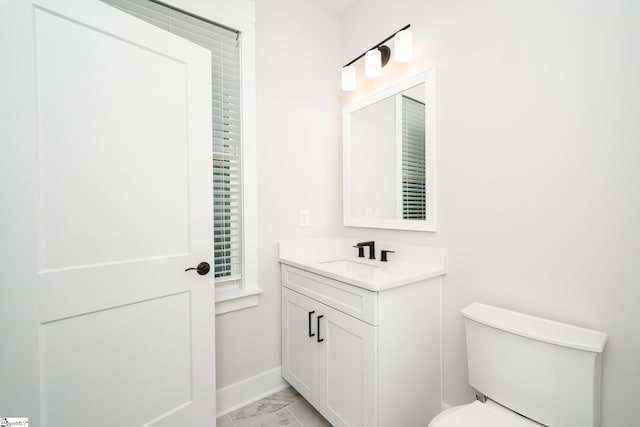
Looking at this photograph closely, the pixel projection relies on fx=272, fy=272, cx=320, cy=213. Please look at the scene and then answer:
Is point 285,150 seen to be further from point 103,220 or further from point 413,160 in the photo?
point 103,220

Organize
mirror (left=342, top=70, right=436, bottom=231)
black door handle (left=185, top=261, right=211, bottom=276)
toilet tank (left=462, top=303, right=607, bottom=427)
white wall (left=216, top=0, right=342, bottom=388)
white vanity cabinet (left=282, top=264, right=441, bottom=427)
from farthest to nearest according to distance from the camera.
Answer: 1. white wall (left=216, top=0, right=342, bottom=388)
2. mirror (left=342, top=70, right=436, bottom=231)
3. black door handle (left=185, top=261, right=211, bottom=276)
4. white vanity cabinet (left=282, top=264, right=441, bottom=427)
5. toilet tank (left=462, top=303, right=607, bottom=427)

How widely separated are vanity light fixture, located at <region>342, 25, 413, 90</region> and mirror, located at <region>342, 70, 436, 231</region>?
0.44 ft

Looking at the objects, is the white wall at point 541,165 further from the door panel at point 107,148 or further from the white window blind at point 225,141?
the door panel at point 107,148

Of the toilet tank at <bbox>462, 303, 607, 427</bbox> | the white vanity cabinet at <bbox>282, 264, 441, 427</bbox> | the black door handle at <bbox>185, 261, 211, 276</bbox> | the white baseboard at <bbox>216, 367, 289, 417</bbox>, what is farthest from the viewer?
the white baseboard at <bbox>216, 367, 289, 417</bbox>

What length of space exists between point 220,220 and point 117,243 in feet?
1.83

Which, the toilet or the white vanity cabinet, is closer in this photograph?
the toilet

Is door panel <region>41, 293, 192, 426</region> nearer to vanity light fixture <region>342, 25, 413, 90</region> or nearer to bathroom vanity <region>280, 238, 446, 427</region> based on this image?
bathroom vanity <region>280, 238, 446, 427</region>

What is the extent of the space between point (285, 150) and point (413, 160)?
2.71ft

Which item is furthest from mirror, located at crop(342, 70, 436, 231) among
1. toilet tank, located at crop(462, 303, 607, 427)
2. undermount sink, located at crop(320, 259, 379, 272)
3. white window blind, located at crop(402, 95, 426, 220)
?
toilet tank, located at crop(462, 303, 607, 427)

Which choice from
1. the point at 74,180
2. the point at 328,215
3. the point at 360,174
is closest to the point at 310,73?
the point at 360,174

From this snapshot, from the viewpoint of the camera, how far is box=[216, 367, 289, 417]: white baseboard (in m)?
1.59

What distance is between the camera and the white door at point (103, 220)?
2.93ft

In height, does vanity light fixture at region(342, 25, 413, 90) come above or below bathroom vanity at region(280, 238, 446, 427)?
above

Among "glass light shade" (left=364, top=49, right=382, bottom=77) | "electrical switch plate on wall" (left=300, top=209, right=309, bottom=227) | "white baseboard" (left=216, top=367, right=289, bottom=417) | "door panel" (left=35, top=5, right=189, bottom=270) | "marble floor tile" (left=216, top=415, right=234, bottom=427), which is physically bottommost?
"marble floor tile" (left=216, top=415, right=234, bottom=427)
